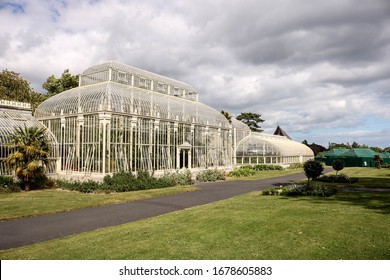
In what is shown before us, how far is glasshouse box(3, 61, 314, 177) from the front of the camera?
25.1 meters

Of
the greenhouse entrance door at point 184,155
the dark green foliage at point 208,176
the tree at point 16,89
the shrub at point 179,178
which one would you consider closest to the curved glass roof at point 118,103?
the greenhouse entrance door at point 184,155

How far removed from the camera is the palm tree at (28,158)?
22125 millimetres

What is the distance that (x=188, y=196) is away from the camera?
21062 millimetres

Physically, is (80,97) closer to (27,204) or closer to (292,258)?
(27,204)

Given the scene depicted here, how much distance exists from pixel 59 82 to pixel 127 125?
24.0 metres

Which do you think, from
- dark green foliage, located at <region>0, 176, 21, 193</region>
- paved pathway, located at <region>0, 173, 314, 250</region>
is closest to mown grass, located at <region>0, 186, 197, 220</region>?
paved pathway, located at <region>0, 173, 314, 250</region>

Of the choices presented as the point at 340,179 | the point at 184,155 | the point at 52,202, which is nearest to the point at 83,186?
the point at 52,202

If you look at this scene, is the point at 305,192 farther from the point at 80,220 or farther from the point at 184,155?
the point at 184,155

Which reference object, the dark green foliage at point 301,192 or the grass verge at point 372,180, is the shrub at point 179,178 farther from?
the grass verge at point 372,180

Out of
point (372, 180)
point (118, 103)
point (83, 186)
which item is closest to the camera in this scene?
point (83, 186)

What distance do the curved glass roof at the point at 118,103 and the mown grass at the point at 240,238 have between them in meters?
15.3

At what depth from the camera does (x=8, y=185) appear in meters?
22.1

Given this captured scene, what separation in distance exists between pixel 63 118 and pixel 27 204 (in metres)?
13.2

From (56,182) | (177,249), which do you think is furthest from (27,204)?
(177,249)
